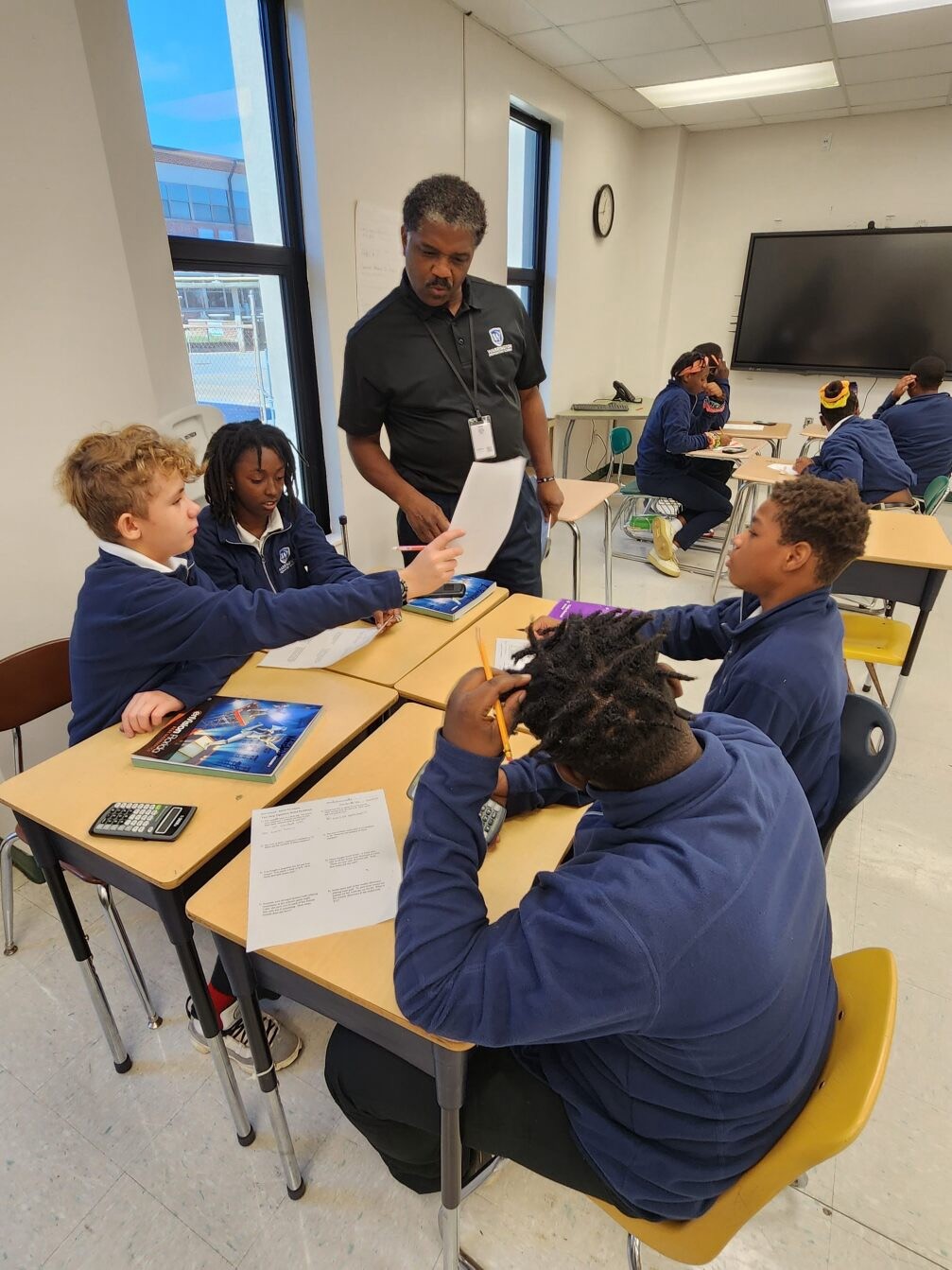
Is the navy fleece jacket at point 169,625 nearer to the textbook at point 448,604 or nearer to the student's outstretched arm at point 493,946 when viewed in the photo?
the textbook at point 448,604

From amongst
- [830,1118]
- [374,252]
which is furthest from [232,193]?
[830,1118]

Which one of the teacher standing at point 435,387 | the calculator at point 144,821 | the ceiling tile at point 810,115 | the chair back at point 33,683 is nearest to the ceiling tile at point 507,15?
the teacher standing at point 435,387

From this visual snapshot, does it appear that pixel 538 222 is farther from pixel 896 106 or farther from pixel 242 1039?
pixel 242 1039

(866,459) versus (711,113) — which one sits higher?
(711,113)

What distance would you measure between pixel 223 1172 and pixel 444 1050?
0.83m

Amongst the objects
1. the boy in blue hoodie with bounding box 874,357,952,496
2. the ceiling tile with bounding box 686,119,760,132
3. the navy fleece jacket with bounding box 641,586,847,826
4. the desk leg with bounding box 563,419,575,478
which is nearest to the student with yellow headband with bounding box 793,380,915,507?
the boy in blue hoodie with bounding box 874,357,952,496

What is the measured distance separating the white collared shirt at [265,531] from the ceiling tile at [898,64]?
460 cm

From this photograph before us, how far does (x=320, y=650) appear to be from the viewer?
1.69 metres

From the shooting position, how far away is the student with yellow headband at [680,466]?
409 cm

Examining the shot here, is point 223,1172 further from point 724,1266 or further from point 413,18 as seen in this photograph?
point 413,18

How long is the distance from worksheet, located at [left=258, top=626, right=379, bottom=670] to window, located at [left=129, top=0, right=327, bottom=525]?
1143 mm

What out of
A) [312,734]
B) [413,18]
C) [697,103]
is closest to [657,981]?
[312,734]

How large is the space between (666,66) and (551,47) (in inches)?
31.5

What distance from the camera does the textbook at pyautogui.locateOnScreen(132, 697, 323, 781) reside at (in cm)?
122
